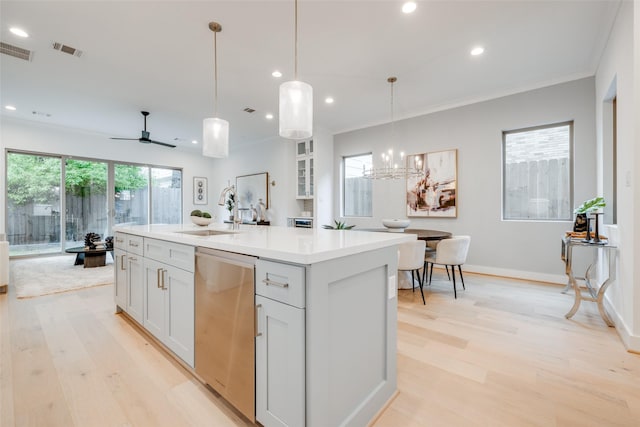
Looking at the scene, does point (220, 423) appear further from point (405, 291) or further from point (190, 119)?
point (190, 119)

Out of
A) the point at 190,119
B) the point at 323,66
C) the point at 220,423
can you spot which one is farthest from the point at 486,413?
the point at 190,119

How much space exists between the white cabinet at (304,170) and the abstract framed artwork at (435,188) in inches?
85.3

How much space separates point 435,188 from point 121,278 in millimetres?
4655

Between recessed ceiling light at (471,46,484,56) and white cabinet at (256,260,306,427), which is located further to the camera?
recessed ceiling light at (471,46,484,56)

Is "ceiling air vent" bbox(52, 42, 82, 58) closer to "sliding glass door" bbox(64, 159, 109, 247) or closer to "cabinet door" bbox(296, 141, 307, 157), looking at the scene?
"cabinet door" bbox(296, 141, 307, 157)

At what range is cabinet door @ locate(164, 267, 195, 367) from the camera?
5.63ft

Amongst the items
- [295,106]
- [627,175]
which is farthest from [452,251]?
[295,106]

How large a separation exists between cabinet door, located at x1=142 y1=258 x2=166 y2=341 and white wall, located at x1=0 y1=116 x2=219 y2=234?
19.0 ft

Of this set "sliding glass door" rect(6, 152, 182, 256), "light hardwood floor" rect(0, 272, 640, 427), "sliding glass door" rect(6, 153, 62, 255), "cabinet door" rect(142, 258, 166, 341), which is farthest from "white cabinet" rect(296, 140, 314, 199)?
"sliding glass door" rect(6, 153, 62, 255)

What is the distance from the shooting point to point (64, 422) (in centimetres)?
140

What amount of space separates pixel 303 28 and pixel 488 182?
11.6 feet

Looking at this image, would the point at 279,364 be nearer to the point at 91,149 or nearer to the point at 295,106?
the point at 295,106

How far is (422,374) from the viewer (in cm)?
182

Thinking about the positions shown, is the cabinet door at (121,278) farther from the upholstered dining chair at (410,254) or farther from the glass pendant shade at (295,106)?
the upholstered dining chair at (410,254)
